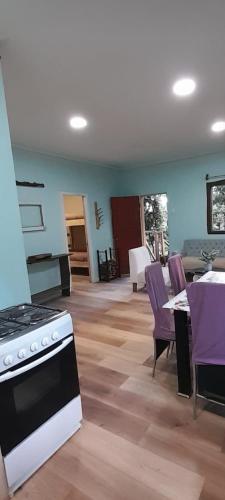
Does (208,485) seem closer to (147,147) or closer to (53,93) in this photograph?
(53,93)

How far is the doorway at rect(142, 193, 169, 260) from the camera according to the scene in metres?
6.78

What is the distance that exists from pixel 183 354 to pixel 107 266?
4.00m

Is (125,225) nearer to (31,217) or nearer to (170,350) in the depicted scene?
(31,217)

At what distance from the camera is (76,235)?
7.15m

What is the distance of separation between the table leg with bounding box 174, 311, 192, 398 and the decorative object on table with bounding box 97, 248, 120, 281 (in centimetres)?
395

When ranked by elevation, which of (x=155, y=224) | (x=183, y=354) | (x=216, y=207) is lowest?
(x=183, y=354)

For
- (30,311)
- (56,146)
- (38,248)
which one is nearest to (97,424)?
(30,311)

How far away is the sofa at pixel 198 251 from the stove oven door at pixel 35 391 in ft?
12.7

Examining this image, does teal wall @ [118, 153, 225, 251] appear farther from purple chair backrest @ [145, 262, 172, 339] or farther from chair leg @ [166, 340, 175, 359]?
purple chair backrest @ [145, 262, 172, 339]

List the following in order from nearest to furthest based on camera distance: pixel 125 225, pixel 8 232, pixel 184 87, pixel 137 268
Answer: pixel 8 232
pixel 184 87
pixel 137 268
pixel 125 225

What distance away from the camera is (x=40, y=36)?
68.4 inches

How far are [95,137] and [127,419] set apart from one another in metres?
3.65

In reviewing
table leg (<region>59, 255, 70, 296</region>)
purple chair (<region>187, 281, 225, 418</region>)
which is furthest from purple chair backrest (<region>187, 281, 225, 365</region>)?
table leg (<region>59, 255, 70, 296</region>)

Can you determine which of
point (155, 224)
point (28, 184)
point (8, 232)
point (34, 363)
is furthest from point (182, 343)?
point (155, 224)
